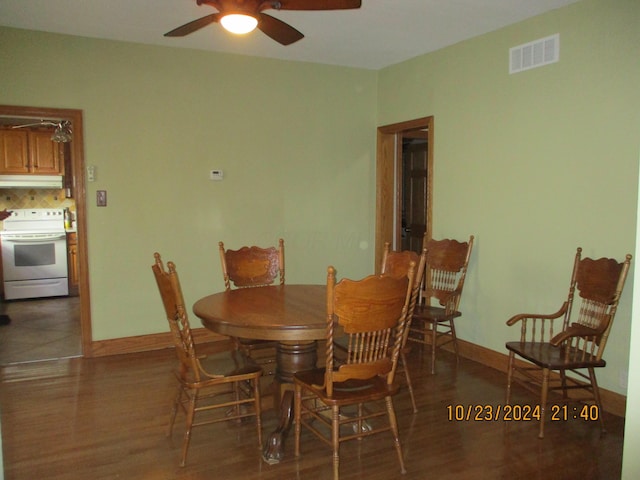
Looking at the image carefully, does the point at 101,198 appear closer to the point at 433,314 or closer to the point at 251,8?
the point at 251,8

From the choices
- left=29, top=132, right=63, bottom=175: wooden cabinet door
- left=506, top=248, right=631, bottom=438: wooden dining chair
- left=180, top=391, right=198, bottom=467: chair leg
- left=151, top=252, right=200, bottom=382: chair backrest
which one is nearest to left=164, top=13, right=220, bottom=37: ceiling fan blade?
left=151, top=252, right=200, bottom=382: chair backrest

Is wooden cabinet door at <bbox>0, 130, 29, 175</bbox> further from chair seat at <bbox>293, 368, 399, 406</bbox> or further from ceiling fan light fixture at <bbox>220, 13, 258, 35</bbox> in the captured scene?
chair seat at <bbox>293, 368, 399, 406</bbox>

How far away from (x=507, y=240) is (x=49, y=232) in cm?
582

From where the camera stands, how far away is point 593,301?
3100 millimetres

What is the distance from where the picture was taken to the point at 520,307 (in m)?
3.84

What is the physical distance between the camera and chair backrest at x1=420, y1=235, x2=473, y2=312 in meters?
4.12

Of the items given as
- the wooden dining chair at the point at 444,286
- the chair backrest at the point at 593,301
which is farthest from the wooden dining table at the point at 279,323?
the chair backrest at the point at 593,301

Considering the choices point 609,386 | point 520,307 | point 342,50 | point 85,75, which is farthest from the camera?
point 342,50

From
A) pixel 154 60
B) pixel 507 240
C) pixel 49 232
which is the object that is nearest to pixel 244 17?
pixel 154 60

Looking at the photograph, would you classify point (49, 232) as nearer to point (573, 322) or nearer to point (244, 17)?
point (244, 17)

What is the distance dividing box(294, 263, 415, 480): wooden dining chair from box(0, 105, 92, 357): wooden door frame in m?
2.50

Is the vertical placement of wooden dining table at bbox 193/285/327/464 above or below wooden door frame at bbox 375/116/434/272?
below

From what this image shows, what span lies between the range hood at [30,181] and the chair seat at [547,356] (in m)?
6.03

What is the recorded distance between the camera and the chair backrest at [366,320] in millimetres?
2230
